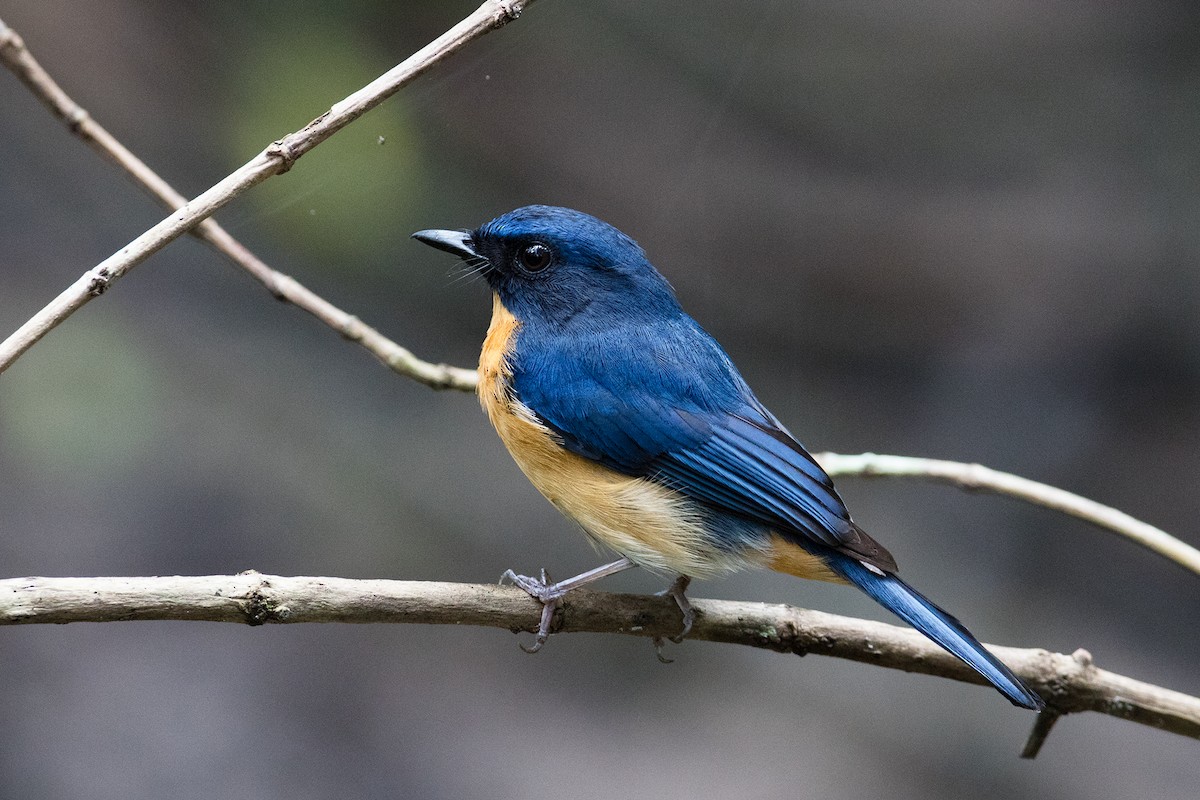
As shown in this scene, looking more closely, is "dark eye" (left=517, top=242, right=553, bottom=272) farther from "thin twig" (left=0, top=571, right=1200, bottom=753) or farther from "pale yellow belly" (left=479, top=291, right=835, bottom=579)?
"thin twig" (left=0, top=571, right=1200, bottom=753)

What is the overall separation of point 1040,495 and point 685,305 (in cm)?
252

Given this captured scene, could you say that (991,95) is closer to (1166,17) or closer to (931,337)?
(1166,17)

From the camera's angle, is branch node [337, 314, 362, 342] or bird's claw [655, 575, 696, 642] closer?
bird's claw [655, 575, 696, 642]

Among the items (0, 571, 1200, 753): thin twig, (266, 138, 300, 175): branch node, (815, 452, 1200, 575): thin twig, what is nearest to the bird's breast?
(0, 571, 1200, 753): thin twig

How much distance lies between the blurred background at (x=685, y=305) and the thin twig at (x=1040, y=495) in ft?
7.24

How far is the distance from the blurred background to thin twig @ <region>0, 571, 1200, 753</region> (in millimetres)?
2267

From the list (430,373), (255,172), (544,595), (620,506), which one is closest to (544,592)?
(544,595)

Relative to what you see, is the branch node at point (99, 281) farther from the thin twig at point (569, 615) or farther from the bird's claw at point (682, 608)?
the bird's claw at point (682, 608)

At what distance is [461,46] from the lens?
2.36m

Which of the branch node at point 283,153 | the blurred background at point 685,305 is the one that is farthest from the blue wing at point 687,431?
the blurred background at point 685,305

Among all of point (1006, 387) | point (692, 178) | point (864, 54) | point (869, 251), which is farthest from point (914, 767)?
point (864, 54)

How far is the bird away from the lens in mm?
3068

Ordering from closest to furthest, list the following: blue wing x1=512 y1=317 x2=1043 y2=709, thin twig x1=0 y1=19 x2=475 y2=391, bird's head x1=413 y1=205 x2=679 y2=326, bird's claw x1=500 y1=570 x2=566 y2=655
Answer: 1. thin twig x1=0 y1=19 x2=475 y2=391
2. bird's claw x1=500 y1=570 x2=566 y2=655
3. blue wing x1=512 y1=317 x2=1043 y2=709
4. bird's head x1=413 y1=205 x2=679 y2=326

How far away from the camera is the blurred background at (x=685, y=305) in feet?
16.1
